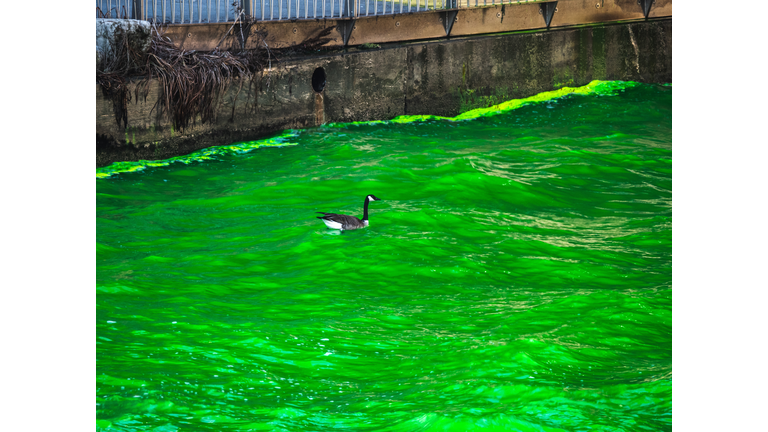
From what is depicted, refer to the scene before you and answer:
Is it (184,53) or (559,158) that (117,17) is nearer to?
(184,53)

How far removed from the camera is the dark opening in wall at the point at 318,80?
47.4ft

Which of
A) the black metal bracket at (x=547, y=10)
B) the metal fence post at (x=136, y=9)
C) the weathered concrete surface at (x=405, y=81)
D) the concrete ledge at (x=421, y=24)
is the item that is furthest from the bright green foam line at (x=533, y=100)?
the metal fence post at (x=136, y=9)

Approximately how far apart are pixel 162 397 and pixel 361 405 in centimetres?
145

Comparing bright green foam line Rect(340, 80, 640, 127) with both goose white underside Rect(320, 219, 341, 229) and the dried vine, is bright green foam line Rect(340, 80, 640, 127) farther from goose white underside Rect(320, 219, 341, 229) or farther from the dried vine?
goose white underside Rect(320, 219, 341, 229)

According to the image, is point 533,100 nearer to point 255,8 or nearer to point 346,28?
point 346,28

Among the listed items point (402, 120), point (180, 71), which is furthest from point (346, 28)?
point (180, 71)

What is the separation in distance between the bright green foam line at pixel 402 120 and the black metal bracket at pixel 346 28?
1627 millimetres

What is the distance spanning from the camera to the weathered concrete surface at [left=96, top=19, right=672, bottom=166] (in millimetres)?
12656

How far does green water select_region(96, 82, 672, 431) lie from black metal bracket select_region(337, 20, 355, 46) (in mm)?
1667

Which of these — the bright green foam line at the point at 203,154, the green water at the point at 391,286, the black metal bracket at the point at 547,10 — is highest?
Answer: the black metal bracket at the point at 547,10

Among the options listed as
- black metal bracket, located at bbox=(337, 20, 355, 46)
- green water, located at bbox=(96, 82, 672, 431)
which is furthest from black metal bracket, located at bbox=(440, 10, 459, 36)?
green water, located at bbox=(96, 82, 672, 431)

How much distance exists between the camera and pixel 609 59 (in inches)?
717

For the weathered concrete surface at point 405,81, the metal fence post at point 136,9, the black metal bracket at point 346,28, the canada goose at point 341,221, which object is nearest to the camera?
the canada goose at point 341,221

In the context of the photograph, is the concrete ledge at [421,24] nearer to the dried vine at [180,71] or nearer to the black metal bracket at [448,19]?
the black metal bracket at [448,19]
